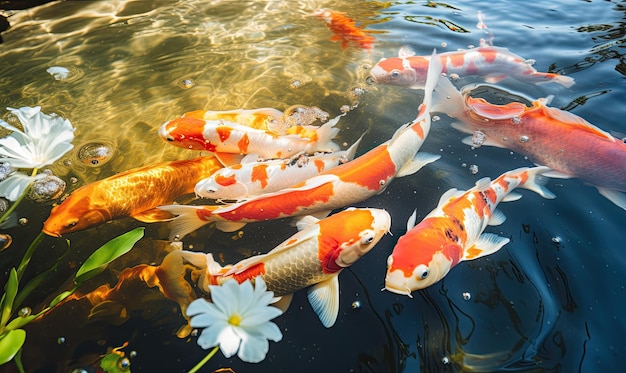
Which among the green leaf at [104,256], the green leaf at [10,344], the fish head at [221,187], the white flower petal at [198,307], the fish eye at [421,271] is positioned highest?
the white flower petal at [198,307]

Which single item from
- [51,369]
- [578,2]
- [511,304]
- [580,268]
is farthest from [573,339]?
[578,2]

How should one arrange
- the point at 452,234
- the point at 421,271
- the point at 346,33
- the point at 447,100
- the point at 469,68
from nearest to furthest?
the point at 421,271 < the point at 452,234 < the point at 447,100 < the point at 469,68 < the point at 346,33

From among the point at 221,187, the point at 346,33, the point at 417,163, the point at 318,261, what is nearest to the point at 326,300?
the point at 318,261

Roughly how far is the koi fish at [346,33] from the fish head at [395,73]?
972 mm

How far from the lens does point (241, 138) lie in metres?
2.95

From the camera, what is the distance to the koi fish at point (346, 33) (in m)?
4.75

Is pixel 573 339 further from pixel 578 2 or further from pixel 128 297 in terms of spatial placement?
pixel 578 2

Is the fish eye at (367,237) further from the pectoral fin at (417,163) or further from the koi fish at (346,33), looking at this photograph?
the koi fish at (346,33)

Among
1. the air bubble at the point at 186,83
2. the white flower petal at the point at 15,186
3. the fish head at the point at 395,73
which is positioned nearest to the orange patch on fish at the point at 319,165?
the fish head at the point at 395,73

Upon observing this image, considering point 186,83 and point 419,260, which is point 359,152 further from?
point 186,83

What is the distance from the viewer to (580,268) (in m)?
2.25

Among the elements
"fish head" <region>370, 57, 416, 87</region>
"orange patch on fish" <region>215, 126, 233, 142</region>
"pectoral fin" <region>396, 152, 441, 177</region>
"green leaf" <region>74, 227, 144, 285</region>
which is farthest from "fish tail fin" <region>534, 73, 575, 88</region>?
"green leaf" <region>74, 227, 144, 285</region>

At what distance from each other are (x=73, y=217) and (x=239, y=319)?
1.80 meters

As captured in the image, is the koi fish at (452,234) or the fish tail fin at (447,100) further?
the fish tail fin at (447,100)
